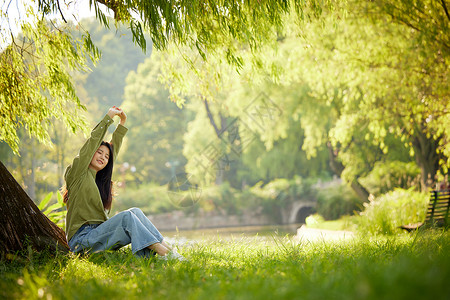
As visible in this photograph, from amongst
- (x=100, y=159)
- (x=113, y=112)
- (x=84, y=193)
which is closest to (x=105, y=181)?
(x=100, y=159)

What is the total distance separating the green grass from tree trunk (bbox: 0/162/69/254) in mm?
158

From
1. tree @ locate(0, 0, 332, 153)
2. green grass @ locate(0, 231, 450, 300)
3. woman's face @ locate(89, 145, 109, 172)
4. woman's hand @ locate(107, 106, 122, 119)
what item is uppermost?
tree @ locate(0, 0, 332, 153)

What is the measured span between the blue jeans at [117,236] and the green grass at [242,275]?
10 centimetres

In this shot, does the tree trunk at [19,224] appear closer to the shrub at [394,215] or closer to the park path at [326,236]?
the park path at [326,236]

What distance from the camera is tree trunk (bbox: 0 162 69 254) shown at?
11.9 ft

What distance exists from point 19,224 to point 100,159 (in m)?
0.93

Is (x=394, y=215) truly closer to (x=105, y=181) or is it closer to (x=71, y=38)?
(x=105, y=181)

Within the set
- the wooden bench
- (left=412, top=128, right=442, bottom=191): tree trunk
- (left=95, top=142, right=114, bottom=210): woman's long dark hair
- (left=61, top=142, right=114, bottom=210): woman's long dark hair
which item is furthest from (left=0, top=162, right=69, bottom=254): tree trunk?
(left=412, top=128, right=442, bottom=191): tree trunk

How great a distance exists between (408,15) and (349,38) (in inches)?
112

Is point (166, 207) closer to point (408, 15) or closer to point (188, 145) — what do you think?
point (188, 145)

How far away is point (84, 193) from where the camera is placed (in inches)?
154

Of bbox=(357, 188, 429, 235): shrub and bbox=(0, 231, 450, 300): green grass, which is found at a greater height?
bbox=(0, 231, 450, 300): green grass

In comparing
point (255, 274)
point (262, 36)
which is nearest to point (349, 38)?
point (262, 36)

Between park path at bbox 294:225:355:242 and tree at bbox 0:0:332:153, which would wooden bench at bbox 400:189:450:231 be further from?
tree at bbox 0:0:332:153
